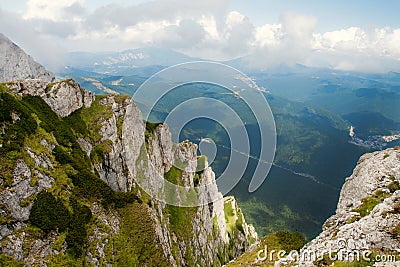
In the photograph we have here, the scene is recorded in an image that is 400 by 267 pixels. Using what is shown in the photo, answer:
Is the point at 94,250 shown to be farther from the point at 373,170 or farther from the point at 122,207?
the point at 373,170

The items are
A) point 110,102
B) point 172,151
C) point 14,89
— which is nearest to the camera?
point 14,89

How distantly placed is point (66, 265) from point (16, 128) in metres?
25.5

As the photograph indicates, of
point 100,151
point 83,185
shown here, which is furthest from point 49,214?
point 100,151

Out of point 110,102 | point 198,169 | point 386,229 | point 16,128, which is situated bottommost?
point 198,169

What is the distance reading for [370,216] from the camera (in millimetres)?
25547

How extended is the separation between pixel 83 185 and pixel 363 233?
46.8 meters

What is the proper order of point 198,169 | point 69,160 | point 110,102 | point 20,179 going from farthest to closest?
point 198,169 → point 110,102 → point 69,160 → point 20,179

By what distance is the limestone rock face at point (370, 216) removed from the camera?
21938 mm

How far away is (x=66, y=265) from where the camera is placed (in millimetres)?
40156

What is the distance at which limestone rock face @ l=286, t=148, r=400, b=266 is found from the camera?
21.9 metres

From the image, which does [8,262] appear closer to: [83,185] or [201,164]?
[83,185]

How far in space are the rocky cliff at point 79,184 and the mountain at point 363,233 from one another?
25.8 meters

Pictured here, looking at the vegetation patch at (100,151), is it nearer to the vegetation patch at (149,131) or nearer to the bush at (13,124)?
the bush at (13,124)

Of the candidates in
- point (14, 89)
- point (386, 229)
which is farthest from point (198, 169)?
point (386, 229)
